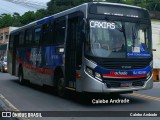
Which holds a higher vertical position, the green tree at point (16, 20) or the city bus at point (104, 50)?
the green tree at point (16, 20)

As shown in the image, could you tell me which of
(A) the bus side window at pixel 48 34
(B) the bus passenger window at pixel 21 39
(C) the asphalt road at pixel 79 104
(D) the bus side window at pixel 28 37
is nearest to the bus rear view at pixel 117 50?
(C) the asphalt road at pixel 79 104

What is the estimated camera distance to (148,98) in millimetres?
13445

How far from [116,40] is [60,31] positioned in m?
2.94

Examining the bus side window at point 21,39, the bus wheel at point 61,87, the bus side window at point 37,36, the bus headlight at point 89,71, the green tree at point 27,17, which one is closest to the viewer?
the bus headlight at point 89,71

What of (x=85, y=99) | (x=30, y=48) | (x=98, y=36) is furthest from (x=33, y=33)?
(x=98, y=36)

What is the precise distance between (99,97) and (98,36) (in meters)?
2.92

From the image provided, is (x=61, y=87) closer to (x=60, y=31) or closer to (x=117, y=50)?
(x=60, y=31)

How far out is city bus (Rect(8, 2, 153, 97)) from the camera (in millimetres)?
11195

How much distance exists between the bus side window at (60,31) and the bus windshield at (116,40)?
221cm

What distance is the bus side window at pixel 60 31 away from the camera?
13.4 m

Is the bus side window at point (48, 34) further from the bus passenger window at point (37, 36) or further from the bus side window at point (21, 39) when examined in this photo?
the bus side window at point (21, 39)

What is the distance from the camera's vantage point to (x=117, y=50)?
11469 millimetres

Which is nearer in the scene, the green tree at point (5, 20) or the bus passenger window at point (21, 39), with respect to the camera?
the bus passenger window at point (21, 39)

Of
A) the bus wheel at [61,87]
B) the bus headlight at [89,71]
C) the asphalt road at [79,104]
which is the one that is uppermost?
the bus headlight at [89,71]
